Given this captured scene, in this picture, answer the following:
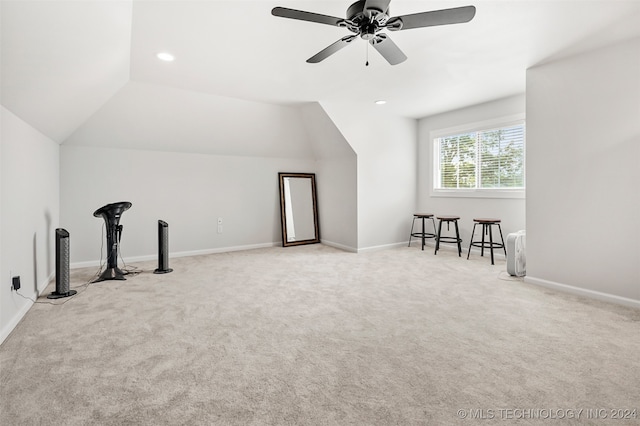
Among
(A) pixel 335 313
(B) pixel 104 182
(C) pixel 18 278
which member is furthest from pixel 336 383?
(B) pixel 104 182

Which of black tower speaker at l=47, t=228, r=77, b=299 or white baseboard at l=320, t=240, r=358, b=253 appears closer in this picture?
black tower speaker at l=47, t=228, r=77, b=299

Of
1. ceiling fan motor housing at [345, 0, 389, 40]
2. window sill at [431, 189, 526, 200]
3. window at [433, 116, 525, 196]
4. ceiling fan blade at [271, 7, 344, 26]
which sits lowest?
window sill at [431, 189, 526, 200]

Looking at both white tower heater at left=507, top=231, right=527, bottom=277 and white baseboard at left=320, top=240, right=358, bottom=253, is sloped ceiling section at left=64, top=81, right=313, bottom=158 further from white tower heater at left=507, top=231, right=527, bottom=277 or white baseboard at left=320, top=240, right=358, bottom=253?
white tower heater at left=507, top=231, right=527, bottom=277

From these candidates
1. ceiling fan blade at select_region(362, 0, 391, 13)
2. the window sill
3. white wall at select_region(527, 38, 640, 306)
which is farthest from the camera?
the window sill

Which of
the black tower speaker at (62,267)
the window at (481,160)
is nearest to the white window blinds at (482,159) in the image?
the window at (481,160)

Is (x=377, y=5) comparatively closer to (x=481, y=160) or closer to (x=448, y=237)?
(x=481, y=160)

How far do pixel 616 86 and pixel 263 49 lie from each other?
10.4 feet

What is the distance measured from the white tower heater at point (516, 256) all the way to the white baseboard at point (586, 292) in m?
0.20

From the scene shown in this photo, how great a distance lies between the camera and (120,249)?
15.4 ft

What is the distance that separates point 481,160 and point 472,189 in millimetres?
474

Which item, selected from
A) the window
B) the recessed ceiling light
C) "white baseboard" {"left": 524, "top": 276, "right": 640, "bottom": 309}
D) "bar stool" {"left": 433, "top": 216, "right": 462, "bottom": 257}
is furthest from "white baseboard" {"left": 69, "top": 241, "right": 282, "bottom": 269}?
"white baseboard" {"left": 524, "top": 276, "right": 640, "bottom": 309}

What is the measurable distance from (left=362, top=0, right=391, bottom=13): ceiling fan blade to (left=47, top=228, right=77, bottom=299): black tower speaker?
11.1 ft

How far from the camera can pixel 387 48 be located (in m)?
2.43

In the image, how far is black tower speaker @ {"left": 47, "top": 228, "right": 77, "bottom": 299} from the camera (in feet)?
10.3
